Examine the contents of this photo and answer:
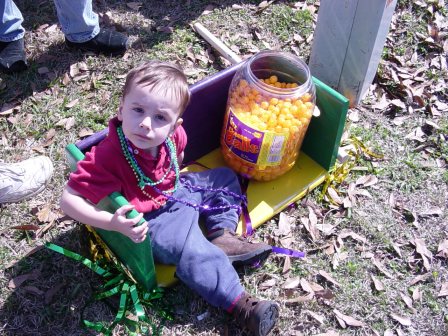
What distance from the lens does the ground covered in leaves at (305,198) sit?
2734 millimetres

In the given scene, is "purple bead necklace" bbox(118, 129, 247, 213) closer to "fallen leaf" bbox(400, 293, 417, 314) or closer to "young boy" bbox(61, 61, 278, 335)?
"young boy" bbox(61, 61, 278, 335)

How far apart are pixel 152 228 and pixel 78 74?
177 centimetres

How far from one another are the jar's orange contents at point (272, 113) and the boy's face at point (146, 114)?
713 mm

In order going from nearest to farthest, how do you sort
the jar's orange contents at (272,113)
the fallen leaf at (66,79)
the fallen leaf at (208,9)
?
1. the jar's orange contents at (272,113)
2. the fallen leaf at (66,79)
3. the fallen leaf at (208,9)

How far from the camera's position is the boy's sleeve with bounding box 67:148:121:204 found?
228cm

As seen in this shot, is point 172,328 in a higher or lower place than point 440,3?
lower

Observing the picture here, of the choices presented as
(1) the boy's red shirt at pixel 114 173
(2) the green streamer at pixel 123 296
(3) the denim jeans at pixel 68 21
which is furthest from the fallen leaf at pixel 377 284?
(3) the denim jeans at pixel 68 21

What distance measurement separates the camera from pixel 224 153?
323 cm

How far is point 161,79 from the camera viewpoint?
2.28m

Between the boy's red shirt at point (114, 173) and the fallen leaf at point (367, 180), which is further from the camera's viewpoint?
the fallen leaf at point (367, 180)

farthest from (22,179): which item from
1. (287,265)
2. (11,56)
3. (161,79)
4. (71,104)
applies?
(287,265)

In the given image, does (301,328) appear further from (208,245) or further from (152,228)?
(152,228)

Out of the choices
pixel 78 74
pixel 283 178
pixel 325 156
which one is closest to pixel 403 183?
pixel 325 156

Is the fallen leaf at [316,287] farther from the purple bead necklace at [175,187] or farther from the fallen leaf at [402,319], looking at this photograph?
the purple bead necklace at [175,187]
